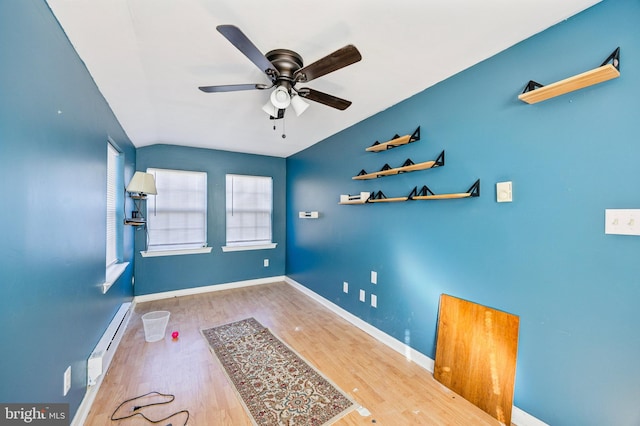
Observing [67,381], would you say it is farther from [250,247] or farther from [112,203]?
[250,247]

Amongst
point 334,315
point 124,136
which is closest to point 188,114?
point 124,136

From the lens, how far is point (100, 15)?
142cm

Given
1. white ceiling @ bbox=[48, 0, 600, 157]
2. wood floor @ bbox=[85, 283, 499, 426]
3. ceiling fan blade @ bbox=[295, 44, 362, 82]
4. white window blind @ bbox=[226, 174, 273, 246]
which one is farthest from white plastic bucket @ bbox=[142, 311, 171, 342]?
ceiling fan blade @ bbox=[295, 44, 362, 82]

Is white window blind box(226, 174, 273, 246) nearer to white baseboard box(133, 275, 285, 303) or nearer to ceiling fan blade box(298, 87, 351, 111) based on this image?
white baseboard box(133, 275, 285, 303)

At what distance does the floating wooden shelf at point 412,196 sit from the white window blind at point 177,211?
8.54 feet

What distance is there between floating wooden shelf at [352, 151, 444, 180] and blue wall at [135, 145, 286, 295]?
2.41 metres

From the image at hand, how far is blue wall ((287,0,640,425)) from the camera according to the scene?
1352mm

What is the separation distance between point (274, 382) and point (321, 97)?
2337 millimetres

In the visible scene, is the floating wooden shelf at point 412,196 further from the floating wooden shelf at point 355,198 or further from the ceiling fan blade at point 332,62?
the ceiling fan blade at point 332,62

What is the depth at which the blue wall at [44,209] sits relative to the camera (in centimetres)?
102

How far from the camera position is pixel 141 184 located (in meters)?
3.19

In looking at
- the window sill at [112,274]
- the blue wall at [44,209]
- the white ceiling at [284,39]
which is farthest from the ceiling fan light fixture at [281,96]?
the window sill at [112,274]

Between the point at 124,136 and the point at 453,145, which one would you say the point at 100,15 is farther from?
the point at 453,145
